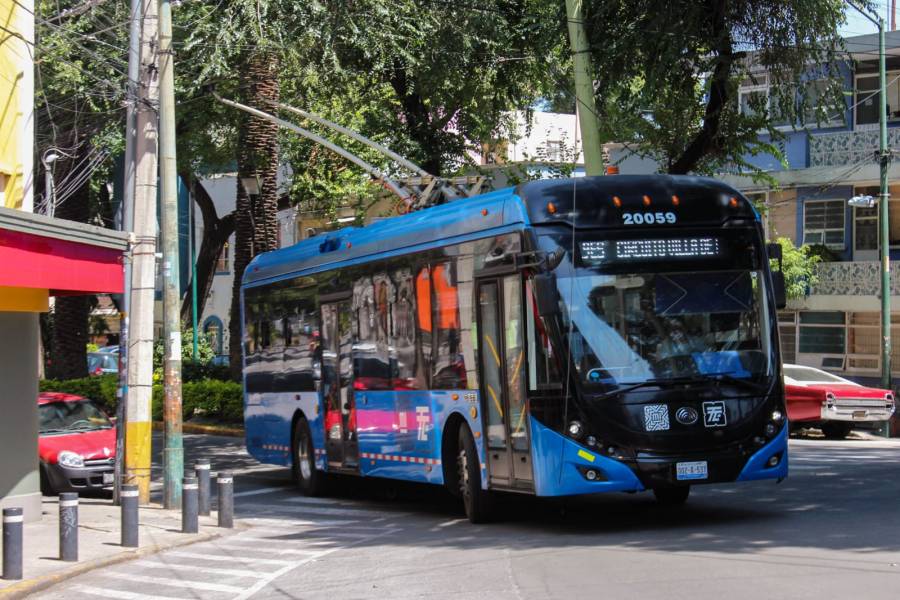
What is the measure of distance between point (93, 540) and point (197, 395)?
733 inches

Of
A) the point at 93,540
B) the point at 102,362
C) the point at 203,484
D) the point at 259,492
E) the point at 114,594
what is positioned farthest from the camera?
the point at 102,362

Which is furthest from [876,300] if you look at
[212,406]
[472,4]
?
[212,406]

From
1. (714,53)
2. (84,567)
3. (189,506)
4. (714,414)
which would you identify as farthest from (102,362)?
(714,414)

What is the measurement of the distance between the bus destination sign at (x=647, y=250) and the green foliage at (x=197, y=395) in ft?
63.9

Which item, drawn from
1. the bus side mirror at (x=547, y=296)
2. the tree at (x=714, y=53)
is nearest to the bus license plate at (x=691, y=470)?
the bus side mirror at (x=547, y=296)

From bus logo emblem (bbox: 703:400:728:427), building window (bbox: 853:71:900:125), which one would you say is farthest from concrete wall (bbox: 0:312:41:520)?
building window (bbox: 853:71:900:125)

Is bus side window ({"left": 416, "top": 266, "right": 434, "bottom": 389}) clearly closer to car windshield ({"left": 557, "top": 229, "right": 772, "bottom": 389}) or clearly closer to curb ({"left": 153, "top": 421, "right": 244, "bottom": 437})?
car windshield ({"left": 557, "top": 229, "right": 772, "bottom": 389})

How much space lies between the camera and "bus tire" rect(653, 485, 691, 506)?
1489 cm

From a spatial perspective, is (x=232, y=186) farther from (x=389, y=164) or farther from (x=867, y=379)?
(x=867, y=379)

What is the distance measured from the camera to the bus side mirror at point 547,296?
40.9ft

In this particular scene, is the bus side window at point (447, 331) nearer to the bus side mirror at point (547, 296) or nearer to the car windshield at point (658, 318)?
the bus side mirror at point (547, 296)

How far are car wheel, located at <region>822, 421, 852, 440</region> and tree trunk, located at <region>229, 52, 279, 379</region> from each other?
41.8 feet

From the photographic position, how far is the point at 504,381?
13391mm

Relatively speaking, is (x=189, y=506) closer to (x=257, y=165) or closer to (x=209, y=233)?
(x=257, y=165)
